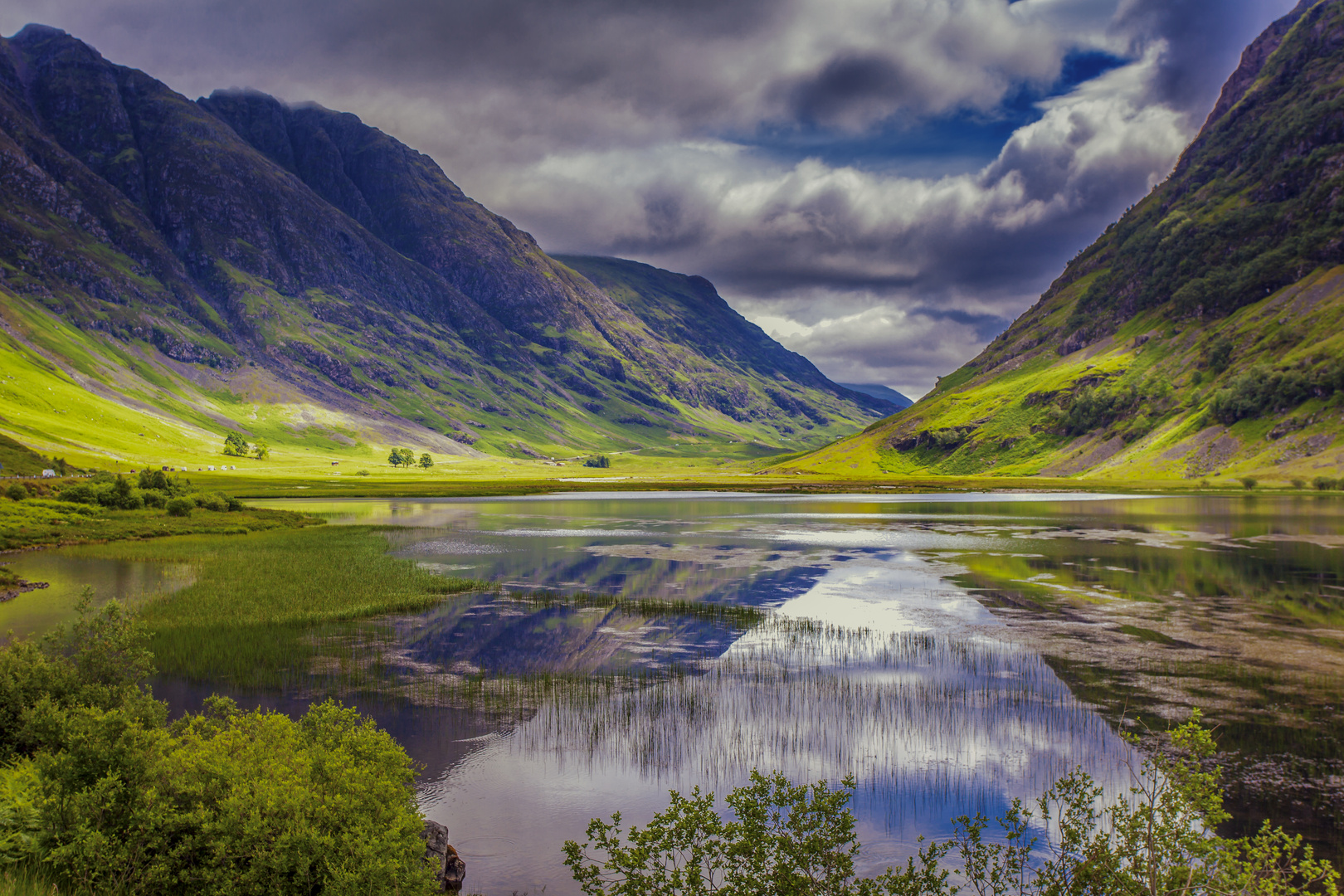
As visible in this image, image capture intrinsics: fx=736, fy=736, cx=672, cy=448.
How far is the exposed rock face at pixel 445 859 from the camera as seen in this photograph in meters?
14.2

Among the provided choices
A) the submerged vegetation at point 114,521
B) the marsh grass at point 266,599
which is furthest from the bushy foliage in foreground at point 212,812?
the submerged vegetation at point 114,521

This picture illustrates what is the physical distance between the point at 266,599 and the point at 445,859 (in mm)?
32099

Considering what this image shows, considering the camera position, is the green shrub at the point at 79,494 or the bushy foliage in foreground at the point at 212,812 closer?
the bushy foliage in foreground at the point at 212,812

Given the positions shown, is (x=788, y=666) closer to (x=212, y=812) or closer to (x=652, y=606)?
(x=652, y=606)

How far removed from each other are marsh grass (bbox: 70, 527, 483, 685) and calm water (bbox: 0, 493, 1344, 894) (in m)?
2.75

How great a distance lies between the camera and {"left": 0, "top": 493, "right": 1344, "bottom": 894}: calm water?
18.6 m

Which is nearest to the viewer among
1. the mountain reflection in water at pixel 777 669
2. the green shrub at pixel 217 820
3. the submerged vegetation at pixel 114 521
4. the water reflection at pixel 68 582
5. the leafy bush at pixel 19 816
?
the green shrub at pixel 217 820

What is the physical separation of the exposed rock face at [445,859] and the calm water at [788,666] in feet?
1.93

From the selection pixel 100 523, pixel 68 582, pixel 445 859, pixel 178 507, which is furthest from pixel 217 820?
pixel 178 507

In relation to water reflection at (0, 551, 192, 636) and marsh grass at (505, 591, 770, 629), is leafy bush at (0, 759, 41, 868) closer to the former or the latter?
water reflection at (0, 551, 192, 636)

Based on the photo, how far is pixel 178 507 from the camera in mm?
84688

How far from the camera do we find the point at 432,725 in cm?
2273

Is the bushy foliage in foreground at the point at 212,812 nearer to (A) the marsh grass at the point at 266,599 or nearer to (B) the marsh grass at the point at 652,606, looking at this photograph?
(A) the marsh grass at the point at 266,599

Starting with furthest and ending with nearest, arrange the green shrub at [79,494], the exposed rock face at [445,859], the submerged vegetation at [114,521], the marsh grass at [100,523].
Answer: the green shrub at [79,494] < the submerged vegetation at [114,521] < the marsh grass at [100,523] < the exposed rock face at [445,859]
